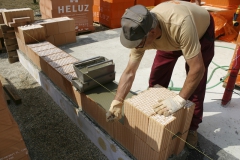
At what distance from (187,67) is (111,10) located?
21.6 ft

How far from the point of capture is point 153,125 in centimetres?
208

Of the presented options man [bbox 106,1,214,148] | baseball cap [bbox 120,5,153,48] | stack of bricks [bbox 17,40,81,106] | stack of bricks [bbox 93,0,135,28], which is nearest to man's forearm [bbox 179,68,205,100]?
man [bbox 106,1,214,148]

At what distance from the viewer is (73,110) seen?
11.8 feet

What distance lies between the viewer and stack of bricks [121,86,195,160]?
2.08 meters

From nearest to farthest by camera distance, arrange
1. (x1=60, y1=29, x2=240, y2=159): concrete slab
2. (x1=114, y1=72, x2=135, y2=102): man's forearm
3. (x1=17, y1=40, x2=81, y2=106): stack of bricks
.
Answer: (x1=114, y1=72, x2=135, y2=102): man's forearm, (x1=60, y1=29, x2=240, y2=159): concrete slab, (x1=17, y1=40, x2=81, y2=106): stack of bricks

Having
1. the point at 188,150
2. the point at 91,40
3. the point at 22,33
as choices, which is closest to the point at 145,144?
the point at 188,150

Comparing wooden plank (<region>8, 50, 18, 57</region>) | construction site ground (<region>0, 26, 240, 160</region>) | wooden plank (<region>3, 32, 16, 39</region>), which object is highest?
wooden plank (<region>3, 32, 16, 39</region>)

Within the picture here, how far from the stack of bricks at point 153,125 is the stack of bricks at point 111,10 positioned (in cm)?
702

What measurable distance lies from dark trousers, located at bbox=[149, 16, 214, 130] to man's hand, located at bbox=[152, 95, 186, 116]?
2.51 feet

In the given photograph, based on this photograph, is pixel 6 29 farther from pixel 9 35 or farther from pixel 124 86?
pixel 124 86

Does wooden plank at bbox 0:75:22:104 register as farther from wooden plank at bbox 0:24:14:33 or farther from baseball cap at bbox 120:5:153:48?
baseball cap at bbox 120:5:153:48

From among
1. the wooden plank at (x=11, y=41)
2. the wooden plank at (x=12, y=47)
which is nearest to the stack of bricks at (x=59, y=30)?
the wooden plank at (x=11, y=41)

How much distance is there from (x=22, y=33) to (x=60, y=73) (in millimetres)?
2069

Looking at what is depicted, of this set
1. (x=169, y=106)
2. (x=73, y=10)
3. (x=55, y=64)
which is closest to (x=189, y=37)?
(x=169, y=106)
